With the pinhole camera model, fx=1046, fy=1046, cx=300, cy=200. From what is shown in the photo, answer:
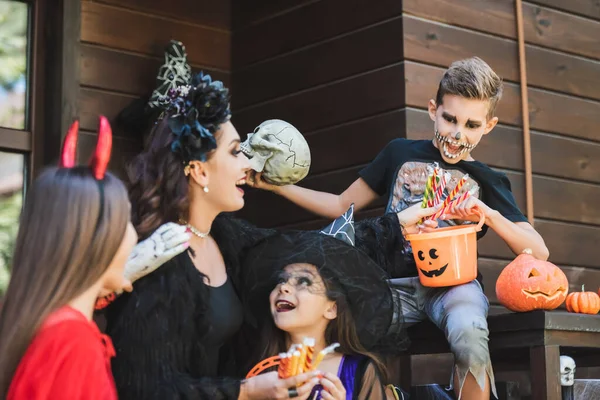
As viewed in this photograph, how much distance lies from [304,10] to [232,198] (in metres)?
2.11

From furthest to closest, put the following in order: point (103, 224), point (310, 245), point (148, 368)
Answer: point (310, 245), point (148, 368), point (103, 224)

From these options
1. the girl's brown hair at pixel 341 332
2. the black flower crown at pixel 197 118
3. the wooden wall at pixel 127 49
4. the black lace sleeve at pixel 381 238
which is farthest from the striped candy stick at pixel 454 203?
the wooden wall at pixel 127 49

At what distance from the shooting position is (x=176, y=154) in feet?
10.9

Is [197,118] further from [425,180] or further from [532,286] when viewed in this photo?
[532,286]

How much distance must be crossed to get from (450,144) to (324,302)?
35.2 inches

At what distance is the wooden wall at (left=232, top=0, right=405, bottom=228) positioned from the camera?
477 cm

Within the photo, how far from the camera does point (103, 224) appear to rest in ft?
8.73

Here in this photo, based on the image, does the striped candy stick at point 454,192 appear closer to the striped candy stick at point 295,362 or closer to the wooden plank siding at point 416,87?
the wooden plank siding at point 416,87

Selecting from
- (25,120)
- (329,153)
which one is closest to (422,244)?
(329,153)

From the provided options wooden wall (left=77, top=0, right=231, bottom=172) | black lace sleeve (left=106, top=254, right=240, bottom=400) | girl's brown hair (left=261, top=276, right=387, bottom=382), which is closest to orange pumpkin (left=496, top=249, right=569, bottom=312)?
girl's brown hair (left=261, top=276, right=387, bottom=382)

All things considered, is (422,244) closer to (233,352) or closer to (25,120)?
(233,352)

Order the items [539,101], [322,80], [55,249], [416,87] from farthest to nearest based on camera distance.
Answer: [539,101] → [322,80] → [416,87] → [55,249]

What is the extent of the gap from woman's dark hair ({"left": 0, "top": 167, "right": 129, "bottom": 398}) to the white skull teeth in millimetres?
1706

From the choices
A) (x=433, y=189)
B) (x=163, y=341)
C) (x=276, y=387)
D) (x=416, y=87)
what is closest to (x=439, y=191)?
(x=433, y=189)
